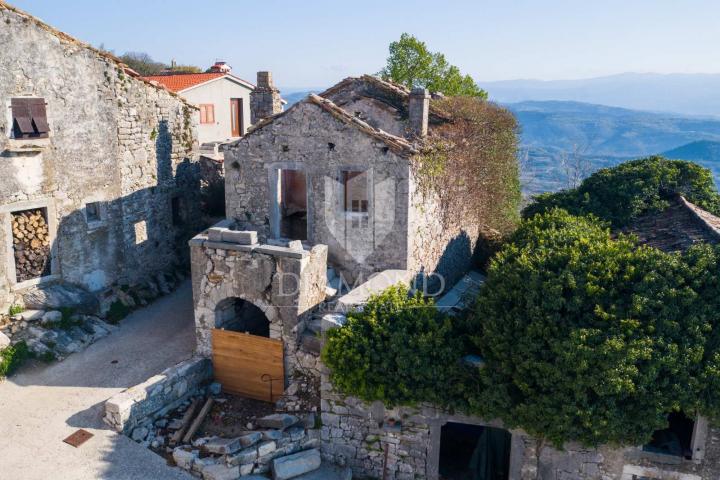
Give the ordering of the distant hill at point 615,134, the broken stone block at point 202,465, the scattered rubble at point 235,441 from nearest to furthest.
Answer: the broken stone block at point 202,465 < the scattered rubble at point 235,441 < the distant hill at point 615,134

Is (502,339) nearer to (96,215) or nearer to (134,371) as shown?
(134,371)

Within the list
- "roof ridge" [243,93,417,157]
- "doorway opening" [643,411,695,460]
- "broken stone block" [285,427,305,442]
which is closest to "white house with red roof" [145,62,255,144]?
"roof ridge" [243,93,417,157]

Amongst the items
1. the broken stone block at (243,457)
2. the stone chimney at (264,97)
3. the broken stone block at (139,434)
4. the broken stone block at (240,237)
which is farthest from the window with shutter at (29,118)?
the broken stone block at (243,457)

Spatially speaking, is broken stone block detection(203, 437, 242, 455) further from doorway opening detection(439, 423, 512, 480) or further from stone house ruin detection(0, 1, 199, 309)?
stone house ruin detection(0, 1, 199, 309)

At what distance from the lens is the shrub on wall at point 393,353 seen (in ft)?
36.0

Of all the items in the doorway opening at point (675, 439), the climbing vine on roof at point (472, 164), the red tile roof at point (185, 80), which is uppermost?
the red tile roof at point (185, 80)

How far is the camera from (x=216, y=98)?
29125mm

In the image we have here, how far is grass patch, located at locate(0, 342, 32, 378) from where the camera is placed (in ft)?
45.1

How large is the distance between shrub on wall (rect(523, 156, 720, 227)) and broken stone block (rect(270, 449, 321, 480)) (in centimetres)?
1066

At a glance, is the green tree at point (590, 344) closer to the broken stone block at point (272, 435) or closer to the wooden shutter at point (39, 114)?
the broken stone block at point (272, 435)

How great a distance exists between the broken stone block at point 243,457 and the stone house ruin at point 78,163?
8045 mm

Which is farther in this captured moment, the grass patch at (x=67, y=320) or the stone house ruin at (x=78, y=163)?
the grass patch at (x=67, y=320)

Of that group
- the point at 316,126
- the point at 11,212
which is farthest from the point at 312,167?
the point at 11,212

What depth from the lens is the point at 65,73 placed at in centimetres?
1562
